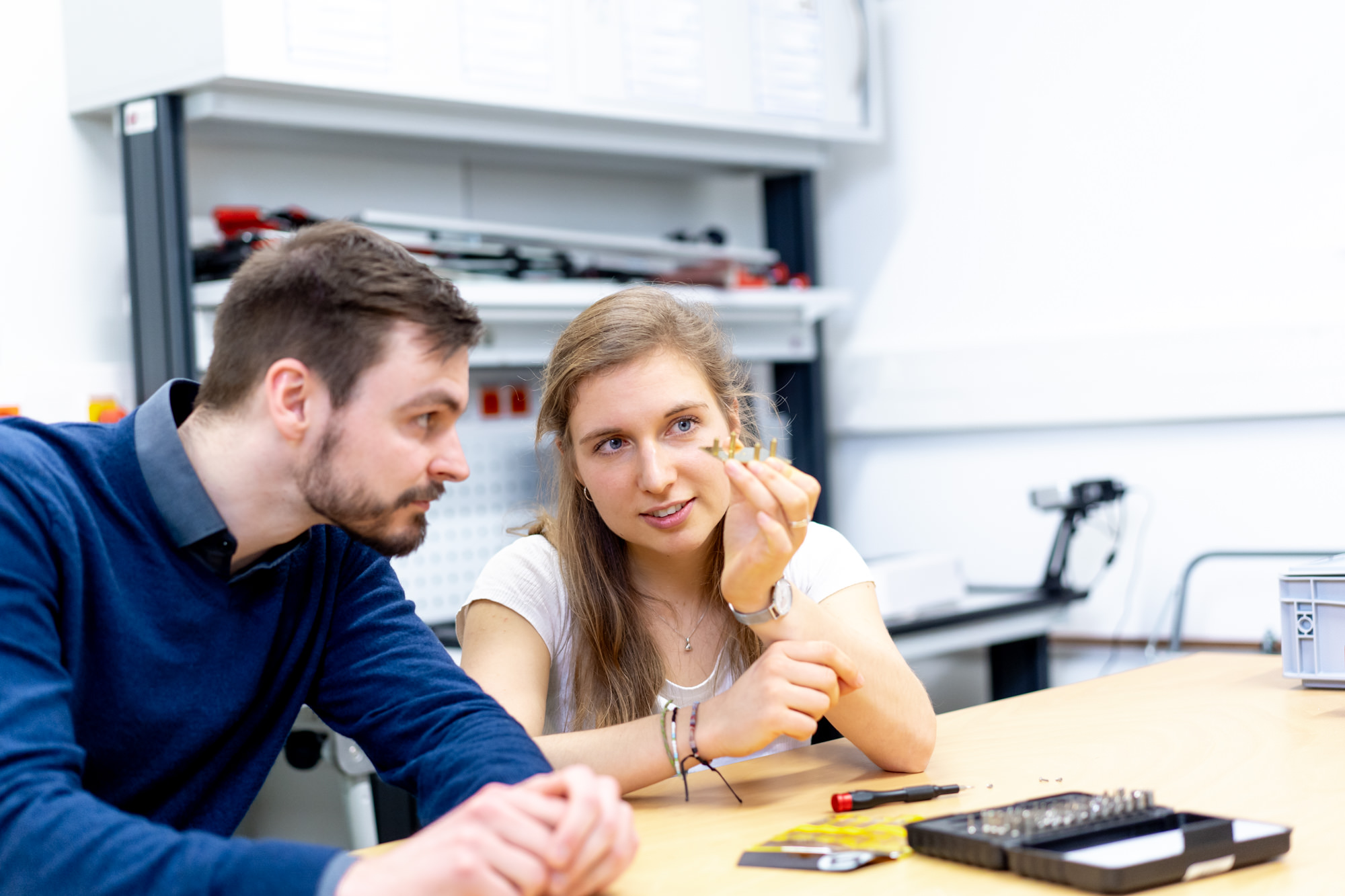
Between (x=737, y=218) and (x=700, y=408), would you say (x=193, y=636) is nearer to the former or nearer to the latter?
(x=700, y=408)

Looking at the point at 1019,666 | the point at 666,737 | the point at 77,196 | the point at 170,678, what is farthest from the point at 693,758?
the point at 1019,666

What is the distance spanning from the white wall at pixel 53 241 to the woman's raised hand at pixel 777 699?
1474mm

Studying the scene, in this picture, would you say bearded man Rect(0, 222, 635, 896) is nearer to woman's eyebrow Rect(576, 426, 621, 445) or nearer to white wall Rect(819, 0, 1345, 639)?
woman's eyebrow Rect(576, 426, 621, 445)

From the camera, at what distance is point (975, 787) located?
121 centimetres

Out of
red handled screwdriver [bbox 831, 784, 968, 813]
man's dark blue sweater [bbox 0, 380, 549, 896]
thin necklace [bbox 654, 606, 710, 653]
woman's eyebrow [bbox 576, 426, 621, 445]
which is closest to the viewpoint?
man's dark blue sweater [bbox 0, 380, 549, 896]

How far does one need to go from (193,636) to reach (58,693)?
0.58ft

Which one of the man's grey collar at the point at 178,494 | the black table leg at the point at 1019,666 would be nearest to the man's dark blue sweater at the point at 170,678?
the man's grey collar at the point at 178,494

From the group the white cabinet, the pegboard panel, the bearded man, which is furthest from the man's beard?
the pegboard panel

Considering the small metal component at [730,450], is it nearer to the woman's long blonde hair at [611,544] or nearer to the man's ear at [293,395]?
the woman's long blonde hair at [611,544]

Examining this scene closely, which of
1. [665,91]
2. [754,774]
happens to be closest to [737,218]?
[665,91]

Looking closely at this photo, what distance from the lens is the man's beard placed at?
103cm

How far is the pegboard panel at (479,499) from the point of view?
2.63 m

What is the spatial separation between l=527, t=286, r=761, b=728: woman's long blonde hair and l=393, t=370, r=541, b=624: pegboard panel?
105 centimetres

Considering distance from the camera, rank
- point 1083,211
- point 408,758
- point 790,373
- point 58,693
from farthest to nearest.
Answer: point 790,373 < point 1083,211 < point 408,758 < point 58,693
